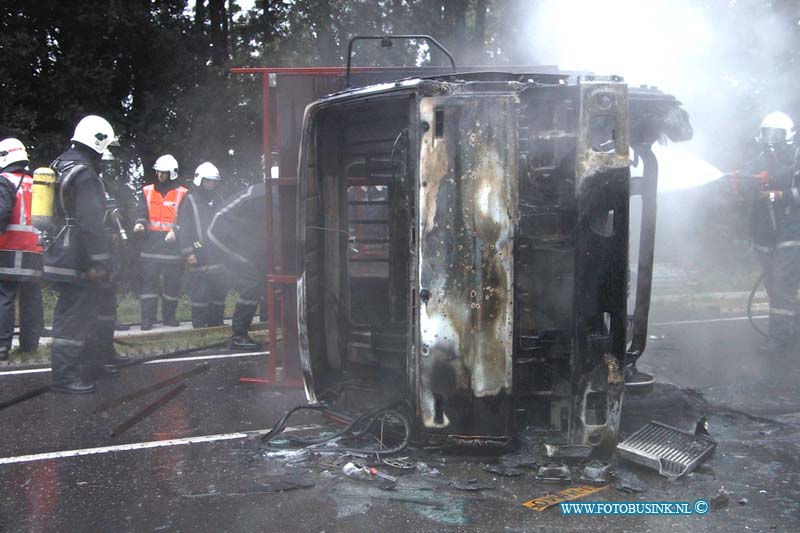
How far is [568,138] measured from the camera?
411 cm

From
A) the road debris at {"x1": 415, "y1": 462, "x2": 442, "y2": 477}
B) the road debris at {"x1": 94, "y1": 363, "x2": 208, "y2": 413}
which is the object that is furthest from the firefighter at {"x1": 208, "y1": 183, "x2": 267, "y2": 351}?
the road debris at {"x1": 415, "y1": 462, "x2": 442, "y2": 477}

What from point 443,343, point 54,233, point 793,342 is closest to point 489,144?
point 443,343

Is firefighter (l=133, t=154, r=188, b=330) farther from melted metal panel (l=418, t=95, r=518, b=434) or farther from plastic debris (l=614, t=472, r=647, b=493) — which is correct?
plastic debris (l=614, t=472, r=647, b=493)

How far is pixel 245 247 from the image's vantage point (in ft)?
26.0

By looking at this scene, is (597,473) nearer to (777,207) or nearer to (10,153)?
(777,207)

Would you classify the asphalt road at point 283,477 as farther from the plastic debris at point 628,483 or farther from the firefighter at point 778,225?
the firefighter at point 778,225

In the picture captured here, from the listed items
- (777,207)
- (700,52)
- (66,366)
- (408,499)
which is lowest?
(408,499)

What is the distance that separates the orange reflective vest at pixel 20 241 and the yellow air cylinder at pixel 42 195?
43.7 inches

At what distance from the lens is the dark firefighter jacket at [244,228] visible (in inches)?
307

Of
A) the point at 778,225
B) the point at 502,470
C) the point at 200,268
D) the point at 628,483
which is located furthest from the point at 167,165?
the point at 628,483

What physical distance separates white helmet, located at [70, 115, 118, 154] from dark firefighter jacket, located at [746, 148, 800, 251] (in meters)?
6.19

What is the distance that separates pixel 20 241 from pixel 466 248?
506 centimetres

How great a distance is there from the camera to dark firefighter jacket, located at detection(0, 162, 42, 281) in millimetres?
7207

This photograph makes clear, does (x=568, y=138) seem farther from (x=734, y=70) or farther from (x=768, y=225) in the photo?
(x=734, y=70)
